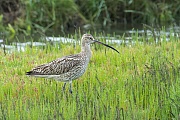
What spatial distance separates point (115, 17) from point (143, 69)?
932 cm

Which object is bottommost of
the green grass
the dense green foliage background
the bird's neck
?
the green grass

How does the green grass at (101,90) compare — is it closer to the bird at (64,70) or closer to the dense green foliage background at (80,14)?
the bird at (64,70)

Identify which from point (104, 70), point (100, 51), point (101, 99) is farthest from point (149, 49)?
point (101, 99)

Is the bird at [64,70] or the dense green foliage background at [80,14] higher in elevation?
the dense green foliage background at [80,14]

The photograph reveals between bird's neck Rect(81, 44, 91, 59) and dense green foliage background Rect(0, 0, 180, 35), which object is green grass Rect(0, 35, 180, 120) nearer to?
bird's neck Rect(81, 44, 91, 59)

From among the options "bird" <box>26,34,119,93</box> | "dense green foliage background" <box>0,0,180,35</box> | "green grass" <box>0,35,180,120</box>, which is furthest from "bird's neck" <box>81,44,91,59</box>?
"dense green foliage background" <box>0,0,180,35</box>

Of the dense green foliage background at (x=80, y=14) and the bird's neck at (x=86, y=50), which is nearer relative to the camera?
the bird's neck at (x=86, y=50)

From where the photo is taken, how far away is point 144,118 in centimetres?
673

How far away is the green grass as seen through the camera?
6583 mm

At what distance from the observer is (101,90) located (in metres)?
7.21

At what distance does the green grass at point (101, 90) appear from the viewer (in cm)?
658

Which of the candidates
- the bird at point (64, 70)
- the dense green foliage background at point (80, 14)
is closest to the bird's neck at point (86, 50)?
the bird at point (64, 70)

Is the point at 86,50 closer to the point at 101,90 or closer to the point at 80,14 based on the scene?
the point at 101,90

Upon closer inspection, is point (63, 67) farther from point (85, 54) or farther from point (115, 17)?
point (115, 17)
